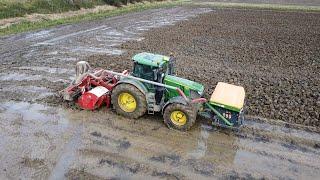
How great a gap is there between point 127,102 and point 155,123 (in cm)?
94

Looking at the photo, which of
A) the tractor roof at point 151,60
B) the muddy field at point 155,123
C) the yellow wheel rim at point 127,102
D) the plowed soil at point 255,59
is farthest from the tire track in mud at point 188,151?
the plowed soil at point 255,59

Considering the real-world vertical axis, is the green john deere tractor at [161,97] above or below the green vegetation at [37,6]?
below

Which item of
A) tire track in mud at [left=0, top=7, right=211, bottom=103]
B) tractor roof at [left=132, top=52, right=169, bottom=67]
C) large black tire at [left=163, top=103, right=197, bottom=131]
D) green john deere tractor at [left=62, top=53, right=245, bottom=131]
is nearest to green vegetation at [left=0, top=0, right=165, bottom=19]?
tire track in mud at [left=0, top=7, right=211, bottom=103]

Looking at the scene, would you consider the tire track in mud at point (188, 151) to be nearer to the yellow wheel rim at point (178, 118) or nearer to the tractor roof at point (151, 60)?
the yellow wheel rim at point (178, 118)

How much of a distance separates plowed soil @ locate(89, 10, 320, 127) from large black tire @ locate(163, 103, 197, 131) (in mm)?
2461

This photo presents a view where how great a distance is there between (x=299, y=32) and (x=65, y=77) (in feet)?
59.8

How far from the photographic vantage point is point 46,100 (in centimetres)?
1112

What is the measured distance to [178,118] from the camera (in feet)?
30.9

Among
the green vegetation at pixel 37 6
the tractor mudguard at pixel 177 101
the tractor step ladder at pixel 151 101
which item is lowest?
the tractor step ladder at pixel 151 101

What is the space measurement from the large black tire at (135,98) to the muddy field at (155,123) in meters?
0.23

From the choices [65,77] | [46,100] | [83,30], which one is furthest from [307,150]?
[83,30]

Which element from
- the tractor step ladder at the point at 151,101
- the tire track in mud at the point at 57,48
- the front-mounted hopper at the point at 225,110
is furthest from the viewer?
the tire track in mud at the point at 57,48

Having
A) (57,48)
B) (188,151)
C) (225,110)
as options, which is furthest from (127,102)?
(57,48)

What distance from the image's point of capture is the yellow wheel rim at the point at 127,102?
9859 mm
